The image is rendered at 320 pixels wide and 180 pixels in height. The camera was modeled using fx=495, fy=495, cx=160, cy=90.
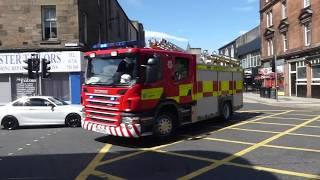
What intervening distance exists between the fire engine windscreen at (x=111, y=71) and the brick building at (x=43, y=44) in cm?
1510

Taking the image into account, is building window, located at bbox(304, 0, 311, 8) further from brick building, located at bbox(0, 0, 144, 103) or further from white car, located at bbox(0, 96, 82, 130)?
white car, located at bbox(0, 96, 82, 130)

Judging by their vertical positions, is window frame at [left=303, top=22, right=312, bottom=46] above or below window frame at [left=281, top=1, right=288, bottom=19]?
below

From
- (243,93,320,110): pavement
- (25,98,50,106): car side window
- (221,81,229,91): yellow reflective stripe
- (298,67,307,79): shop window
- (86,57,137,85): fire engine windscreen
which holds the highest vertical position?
(298,67,307,79): shop window

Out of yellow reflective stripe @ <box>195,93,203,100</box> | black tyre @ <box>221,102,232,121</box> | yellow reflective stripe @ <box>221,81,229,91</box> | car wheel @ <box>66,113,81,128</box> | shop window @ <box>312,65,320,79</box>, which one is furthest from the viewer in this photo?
Answer: shop window @ <box>312,65,320,79</box>

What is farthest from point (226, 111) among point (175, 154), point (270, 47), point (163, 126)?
point (270, 47)

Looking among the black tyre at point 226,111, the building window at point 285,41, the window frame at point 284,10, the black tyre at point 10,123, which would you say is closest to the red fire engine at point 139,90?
the black tyre at point 226,111

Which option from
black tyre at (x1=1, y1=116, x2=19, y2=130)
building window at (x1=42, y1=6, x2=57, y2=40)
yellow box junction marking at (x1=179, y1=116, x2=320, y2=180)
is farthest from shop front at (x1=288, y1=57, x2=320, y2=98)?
black tyre at (x1=1, y1=116, x2=19, y2=130)

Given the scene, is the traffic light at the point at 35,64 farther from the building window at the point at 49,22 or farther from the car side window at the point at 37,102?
the building window at the point at 49,22

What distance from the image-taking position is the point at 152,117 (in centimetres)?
1298

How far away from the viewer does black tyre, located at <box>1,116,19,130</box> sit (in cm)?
1869

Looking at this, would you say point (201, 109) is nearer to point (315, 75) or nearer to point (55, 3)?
point (55, 3)

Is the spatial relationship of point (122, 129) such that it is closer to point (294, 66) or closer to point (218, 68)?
point (218, 68)

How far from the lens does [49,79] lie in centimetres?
2898

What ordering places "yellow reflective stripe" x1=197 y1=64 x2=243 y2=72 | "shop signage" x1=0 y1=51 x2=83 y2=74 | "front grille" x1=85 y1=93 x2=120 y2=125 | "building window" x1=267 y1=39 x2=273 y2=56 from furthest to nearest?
"building window" x1=267 y1=39 x2=273 y2=56
"shop signage" x1=0 y1=51 x2=83 y2=74
"yellow reflective stripe" x1=197 y1=64 x2=243 y2=72
"front grille" x1=85 y1=93 x2=120 y2=125
